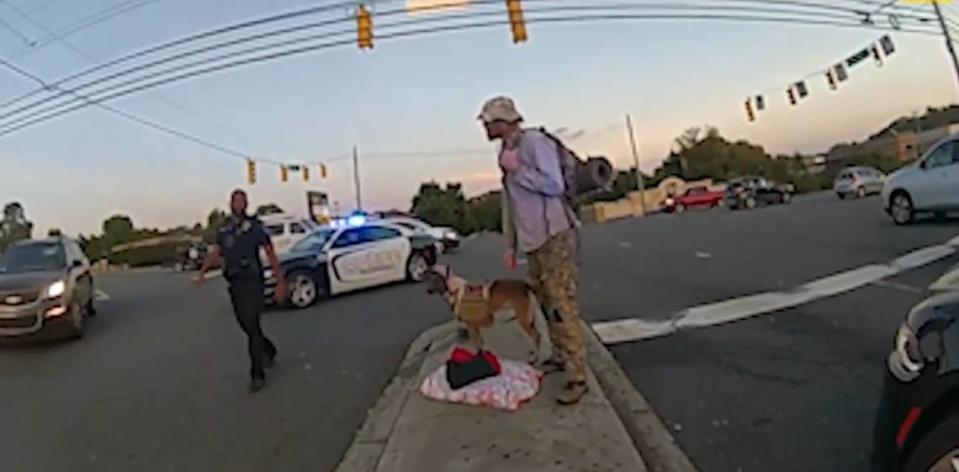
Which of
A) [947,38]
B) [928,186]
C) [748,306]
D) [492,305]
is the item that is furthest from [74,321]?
[947,38]

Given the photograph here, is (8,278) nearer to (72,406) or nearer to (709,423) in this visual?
(72,406)

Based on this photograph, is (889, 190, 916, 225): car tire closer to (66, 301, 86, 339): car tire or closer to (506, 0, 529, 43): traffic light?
(506, 0, 529, 43): traffic light

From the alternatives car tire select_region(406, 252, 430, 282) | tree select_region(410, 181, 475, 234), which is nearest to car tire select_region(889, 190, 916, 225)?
car tire select_region(406, 252, 430, 282)

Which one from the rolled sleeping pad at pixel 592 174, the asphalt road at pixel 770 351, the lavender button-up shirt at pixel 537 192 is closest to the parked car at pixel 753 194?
the asphalt road at pixel 770 351

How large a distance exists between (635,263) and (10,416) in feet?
36.4

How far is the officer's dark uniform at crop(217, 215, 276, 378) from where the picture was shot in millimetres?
7332

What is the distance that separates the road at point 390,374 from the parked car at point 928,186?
198 cm

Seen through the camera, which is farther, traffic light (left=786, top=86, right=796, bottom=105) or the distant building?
the distant building

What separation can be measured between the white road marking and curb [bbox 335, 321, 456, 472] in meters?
1.90

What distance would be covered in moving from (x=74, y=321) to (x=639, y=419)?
9.79m

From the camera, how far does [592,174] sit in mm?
5336

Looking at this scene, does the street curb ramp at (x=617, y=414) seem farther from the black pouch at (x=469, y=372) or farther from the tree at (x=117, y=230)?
the tree at (x=117, y=230)

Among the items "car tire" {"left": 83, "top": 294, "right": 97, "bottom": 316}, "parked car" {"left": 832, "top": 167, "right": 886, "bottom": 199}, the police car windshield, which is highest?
"parked car" {"left": 832, "top": 167, "right": 886, "bottom": 199}

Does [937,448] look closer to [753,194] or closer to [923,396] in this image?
[923,396]
